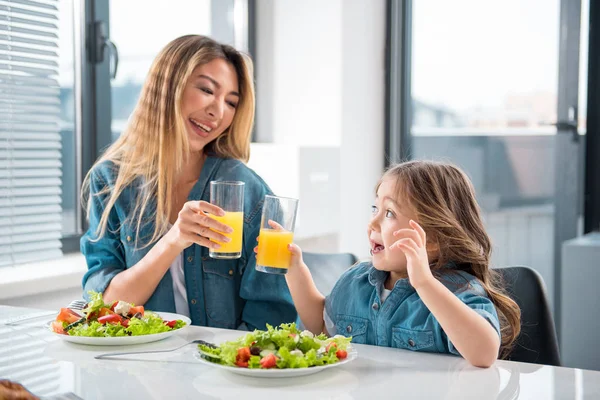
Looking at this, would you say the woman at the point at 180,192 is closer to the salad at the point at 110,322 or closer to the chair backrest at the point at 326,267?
the chair backrest at the point at 326,267

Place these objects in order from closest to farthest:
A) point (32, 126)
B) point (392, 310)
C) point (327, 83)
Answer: point (392, 310)
point (32, 126)
point (327, 83)

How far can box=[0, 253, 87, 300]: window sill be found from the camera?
2.44 m

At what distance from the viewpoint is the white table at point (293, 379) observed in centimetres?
116

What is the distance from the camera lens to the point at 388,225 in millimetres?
1704

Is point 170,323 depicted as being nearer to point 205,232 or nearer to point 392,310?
point 205,232

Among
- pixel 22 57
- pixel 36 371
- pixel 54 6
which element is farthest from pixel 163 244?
pixel 54 6

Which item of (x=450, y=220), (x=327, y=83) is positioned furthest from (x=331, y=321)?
(x=327, y=83)

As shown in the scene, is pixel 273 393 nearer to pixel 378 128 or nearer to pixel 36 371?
pixel 36 371

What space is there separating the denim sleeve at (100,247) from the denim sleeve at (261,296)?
13.5 inches

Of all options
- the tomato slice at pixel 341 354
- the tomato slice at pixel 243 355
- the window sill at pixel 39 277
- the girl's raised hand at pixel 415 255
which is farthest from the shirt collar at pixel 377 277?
the window sill at pixel 39 277

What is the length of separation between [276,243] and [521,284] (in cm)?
60

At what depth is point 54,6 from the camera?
2830 mm

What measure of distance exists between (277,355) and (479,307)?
468mm

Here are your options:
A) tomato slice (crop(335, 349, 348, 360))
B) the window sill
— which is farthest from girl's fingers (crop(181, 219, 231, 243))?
the window sill
